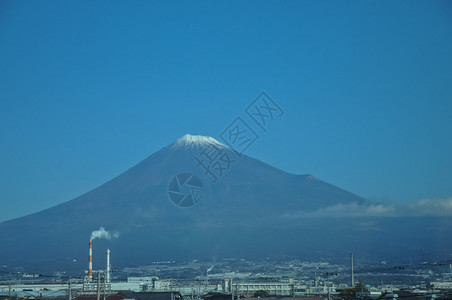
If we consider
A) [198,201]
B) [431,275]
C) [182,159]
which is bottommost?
[431,275]

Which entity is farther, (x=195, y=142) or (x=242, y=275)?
(x=195, y=142)

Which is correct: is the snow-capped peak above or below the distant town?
above

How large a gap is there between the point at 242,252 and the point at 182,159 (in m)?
34.5

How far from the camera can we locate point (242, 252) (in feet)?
408

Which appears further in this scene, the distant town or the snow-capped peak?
the snow-capped peak

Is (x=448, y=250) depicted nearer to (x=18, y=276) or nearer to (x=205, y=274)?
(x=205, y=274)

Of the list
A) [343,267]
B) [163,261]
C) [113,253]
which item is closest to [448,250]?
[343,267]

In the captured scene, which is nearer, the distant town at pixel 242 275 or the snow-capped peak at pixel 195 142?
the distant town at pixel 242 275

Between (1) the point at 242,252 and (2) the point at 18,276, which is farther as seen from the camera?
(1) the point at 242,252

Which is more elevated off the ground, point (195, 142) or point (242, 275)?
point (195, 142)

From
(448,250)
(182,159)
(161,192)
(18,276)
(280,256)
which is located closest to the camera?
(18,276)

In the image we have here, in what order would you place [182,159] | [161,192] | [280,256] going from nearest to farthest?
[280,256] < [161,192] < [182,159]

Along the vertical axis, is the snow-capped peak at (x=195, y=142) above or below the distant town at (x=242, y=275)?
above

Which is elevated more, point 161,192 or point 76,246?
point 161,192
